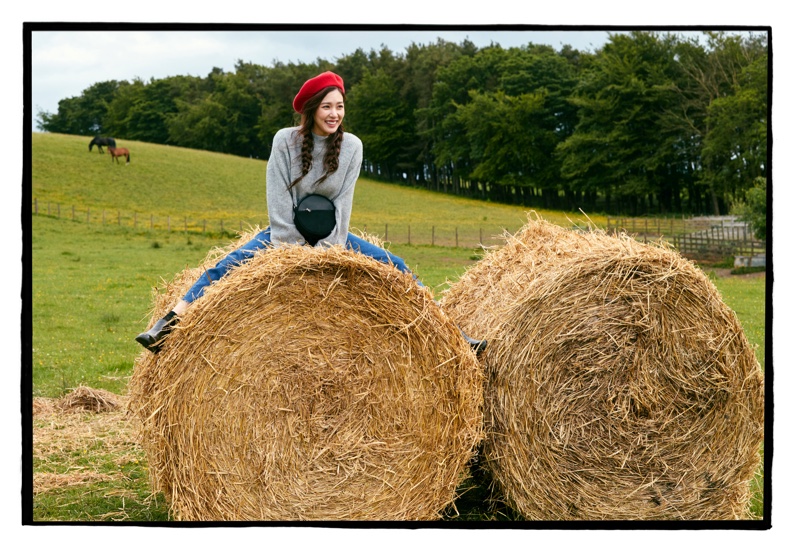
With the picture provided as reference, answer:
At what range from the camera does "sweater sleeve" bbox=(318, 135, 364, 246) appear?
15.6ft

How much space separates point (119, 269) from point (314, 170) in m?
12.2

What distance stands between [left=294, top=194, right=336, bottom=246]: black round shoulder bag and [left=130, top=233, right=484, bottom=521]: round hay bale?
359 millimetres

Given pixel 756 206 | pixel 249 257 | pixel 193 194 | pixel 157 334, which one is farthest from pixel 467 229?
pixel 157 334

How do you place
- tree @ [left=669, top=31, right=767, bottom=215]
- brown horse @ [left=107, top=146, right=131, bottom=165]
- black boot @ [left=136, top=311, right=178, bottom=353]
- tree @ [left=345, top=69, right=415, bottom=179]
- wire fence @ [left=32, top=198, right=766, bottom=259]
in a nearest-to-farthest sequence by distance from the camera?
black boot @ [left=136, top=311, right=178, bottom=353], tree @ [left=669, top=31, right=767, bottom=215], wire fence @ [left=32, top=198, right=766, bottom=259], tree @ [left=345, top=69, right=415, bottom=179], brown horse @ [left=107, top=146, right=131, bottom=165]

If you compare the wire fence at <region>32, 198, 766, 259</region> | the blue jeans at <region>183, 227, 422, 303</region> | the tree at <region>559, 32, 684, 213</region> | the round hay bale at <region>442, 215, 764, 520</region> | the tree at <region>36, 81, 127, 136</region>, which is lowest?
the round hay bale at <region>442, 215, 764, 520</region>

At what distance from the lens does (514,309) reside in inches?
186

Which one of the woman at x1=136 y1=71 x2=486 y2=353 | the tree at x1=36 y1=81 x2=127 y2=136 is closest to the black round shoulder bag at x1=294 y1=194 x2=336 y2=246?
the woman at x1=136 y1=71 x2=486 y2=353

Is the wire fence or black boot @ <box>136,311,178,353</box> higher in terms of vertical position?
the wire fence

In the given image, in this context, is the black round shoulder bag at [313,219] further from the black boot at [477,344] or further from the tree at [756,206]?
the tree at [756,206]

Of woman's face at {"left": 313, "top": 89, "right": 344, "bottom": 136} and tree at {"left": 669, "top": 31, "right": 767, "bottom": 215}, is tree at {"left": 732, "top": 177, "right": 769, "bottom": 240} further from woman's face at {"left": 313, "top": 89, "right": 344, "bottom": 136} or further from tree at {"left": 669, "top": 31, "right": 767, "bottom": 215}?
woman's face at {"left": 313, "top": 89, "right": 344, "bottom": 136}

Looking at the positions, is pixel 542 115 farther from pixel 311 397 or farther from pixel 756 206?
pixel 311 397

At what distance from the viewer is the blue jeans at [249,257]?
4466 mm

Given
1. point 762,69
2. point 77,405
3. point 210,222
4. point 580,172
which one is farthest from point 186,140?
point 762,69

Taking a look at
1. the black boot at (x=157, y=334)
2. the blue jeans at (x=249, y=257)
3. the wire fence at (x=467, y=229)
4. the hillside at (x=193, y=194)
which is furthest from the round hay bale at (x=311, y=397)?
the hillside at (x=193, y=194)
